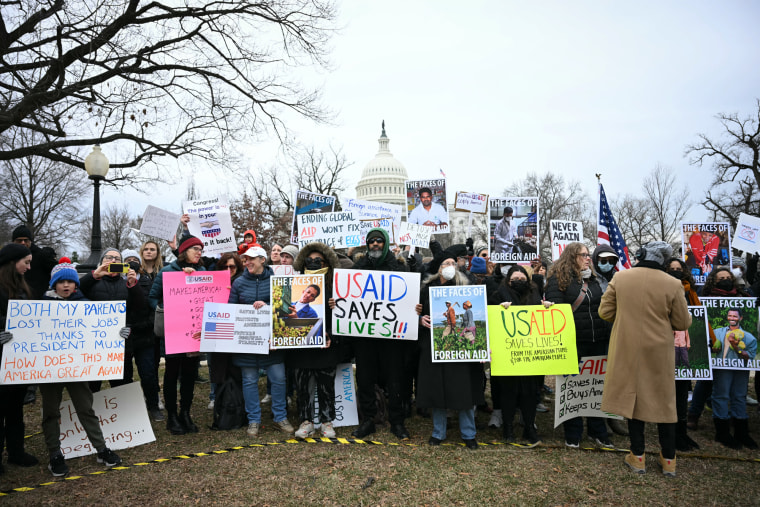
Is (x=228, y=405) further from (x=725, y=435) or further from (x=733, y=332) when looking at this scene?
(x=733, y=332)

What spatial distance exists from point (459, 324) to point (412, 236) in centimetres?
548

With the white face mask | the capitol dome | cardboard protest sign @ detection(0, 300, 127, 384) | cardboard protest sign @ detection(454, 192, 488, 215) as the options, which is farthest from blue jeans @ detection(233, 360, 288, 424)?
the capitol dome

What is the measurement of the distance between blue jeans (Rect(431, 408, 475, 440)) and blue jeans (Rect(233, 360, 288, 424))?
1.93 meters

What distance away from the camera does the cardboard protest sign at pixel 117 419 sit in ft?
18.9

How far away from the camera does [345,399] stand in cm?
673

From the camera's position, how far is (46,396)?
5246 millimetres

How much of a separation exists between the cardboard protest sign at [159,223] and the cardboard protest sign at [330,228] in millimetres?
2429

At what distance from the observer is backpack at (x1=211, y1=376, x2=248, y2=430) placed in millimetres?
6637

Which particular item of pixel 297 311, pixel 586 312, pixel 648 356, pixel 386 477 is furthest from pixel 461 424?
pixel 297 311

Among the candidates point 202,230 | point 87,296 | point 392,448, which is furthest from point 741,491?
point 202,230

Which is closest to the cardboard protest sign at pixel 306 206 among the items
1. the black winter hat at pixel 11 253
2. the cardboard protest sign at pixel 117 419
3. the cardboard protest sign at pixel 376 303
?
the cardboard protest sign at pixel 376 303

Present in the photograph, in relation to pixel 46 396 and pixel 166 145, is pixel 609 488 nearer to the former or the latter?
pixel 46 396

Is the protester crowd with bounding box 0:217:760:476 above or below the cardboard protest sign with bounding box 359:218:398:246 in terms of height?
below

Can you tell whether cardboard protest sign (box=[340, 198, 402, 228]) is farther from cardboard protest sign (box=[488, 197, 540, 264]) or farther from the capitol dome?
the capitol dome
